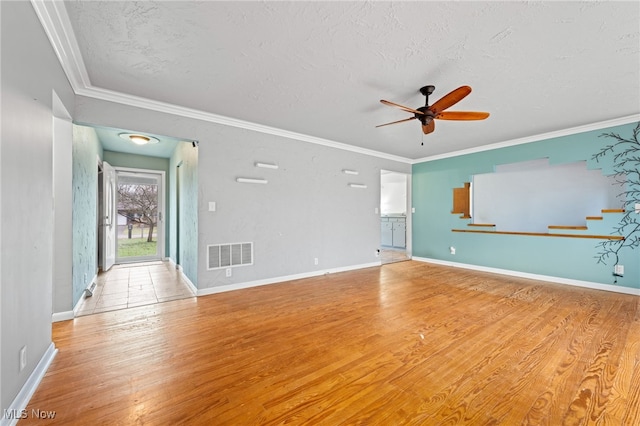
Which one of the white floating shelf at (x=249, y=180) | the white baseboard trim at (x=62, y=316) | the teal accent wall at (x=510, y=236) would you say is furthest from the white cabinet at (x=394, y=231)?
the white baseboard trim at (x=62, y=316)

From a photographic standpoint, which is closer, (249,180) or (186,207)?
(249,180)

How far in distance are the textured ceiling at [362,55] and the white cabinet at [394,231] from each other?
14.5 feet

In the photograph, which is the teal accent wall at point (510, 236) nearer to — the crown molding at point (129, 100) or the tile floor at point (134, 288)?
the crown molding at point (129, 100)

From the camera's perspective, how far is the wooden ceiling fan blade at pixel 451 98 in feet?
7.09

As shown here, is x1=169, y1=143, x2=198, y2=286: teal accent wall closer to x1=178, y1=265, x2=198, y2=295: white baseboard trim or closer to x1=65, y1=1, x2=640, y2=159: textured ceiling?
x1=178, y1=265, x2=198, y2=295: white baseboard trim

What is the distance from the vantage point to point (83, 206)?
3322 millimetres

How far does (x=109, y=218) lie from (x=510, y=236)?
25.7ft

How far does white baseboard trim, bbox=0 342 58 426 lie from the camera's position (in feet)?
4.37

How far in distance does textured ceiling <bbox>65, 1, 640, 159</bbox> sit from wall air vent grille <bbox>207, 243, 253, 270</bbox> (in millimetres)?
1910

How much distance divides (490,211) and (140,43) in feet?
22.2

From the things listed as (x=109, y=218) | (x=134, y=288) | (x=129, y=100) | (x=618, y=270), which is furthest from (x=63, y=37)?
(x=618, y=270)

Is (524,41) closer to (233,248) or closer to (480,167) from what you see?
(480,167)

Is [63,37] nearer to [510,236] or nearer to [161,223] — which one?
[161,223]

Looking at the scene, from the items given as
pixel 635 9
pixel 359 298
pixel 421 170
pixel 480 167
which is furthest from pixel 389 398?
pixel 421 170
